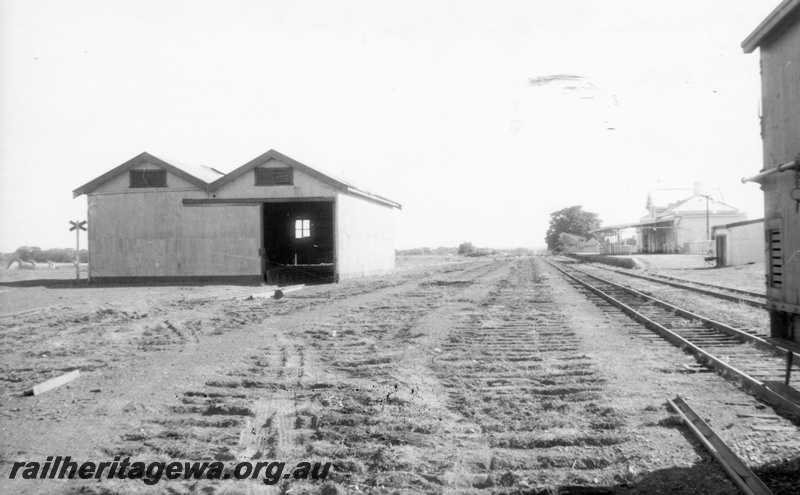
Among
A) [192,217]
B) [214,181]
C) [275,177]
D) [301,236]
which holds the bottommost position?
[301,236]

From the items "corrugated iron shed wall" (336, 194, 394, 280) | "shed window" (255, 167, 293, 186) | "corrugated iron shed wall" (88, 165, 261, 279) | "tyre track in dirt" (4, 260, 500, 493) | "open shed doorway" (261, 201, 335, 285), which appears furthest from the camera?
"open shed doorway" (261, 201, 335, 285)

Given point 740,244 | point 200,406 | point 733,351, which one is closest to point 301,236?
point 740,244

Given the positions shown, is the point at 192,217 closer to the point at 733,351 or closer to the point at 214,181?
the point at 214,181

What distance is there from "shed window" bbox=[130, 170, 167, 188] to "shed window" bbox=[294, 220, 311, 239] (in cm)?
873

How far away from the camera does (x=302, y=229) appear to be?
98.7 feet

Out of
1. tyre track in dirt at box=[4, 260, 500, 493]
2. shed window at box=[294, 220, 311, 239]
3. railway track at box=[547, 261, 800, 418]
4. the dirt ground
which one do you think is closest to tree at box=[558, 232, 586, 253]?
shed window at box=[294, 220, 311, 239]

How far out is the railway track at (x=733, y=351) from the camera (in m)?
4.90

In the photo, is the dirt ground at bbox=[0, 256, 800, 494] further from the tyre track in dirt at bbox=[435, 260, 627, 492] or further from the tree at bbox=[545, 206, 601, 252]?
the tree at bbox=[545, 206, 601, 252]

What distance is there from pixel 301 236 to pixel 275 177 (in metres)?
8.35

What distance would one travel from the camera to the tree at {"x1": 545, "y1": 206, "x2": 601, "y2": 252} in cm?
11106

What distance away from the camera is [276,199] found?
2208 cm

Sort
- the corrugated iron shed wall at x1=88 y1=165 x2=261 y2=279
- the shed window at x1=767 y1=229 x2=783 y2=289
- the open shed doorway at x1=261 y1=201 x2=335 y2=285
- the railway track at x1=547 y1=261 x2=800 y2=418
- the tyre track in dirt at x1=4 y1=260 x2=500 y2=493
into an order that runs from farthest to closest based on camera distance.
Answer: the open shed doorway at x1=261 y1=201 x2=335 y2=285 < the corrugated iron shed wall at x1=88 y1=165 x2=261 y2=279 < the railway track at x1=547 y1=261 x2=800 y2=418 < the shed window at x1=767 y1=229 x2=783 y2=289 < the tyre track in dirt at x1=4 y1=260 x2=500 y2=493

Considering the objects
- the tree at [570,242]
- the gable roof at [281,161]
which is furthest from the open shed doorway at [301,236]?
the tree at [570,242]

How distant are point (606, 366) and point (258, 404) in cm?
423
